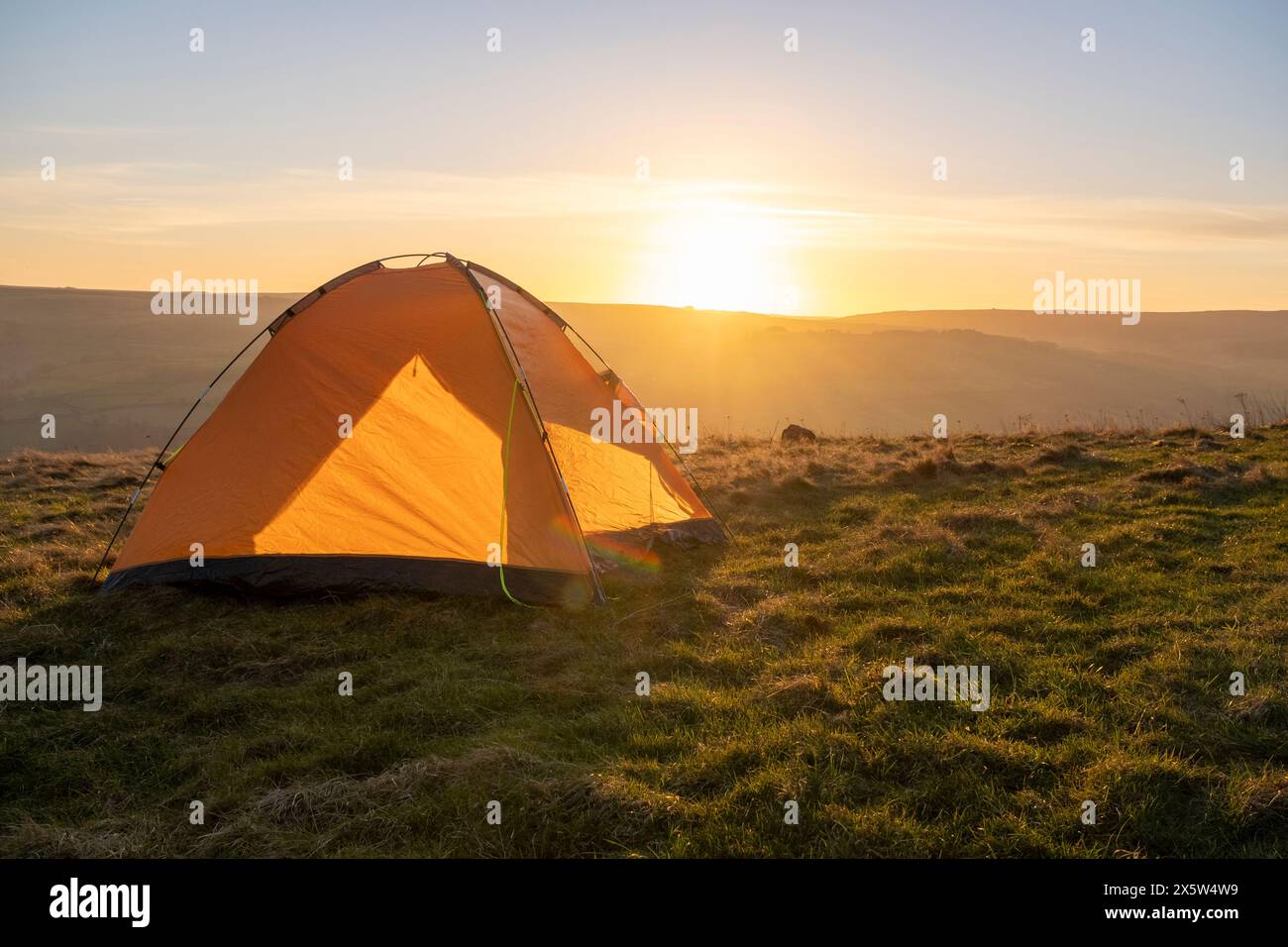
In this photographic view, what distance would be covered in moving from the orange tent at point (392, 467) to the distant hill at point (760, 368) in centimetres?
3574

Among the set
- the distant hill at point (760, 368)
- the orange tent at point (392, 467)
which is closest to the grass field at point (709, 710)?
the orange tent at point (392, 467)

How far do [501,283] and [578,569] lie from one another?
3520 mm

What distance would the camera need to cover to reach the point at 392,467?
28.1 feet

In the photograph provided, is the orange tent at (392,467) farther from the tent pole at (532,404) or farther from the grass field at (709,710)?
the grass field at (709,710)

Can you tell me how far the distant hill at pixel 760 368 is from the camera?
5138 centimetres

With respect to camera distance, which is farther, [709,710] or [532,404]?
[532,404]

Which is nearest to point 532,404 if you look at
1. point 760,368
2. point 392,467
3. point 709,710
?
point 392,467

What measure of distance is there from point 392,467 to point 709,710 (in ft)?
14.1

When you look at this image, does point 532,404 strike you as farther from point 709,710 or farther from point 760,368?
point 760,368

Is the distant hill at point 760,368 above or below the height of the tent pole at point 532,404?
above

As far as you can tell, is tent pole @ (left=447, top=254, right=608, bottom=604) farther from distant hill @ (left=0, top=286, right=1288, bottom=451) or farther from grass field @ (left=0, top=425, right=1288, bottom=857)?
distant hill @ (left=0, top=286, right=1288, bottom=451)

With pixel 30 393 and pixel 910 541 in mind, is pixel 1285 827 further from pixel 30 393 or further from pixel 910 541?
pixel 30 393

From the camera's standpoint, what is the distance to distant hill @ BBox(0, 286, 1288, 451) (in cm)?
5138

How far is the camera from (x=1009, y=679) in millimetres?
6281
